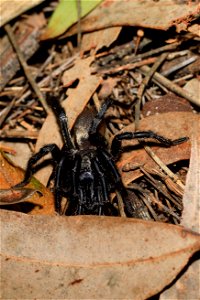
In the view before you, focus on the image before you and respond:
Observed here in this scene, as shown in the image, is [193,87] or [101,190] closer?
[101,190]

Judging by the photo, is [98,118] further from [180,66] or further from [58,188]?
[180,66]

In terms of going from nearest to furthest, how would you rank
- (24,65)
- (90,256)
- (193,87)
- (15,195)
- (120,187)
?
(90,256) < (15,195) < (120,187) < (193,87) < (24,65)

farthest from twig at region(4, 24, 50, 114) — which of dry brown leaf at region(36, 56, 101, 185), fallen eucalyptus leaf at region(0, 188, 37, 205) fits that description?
fallen eucalyptus leaf at region(0, 188, 37, 205)

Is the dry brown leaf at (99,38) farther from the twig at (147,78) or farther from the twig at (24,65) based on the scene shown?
the twig at (24,65)

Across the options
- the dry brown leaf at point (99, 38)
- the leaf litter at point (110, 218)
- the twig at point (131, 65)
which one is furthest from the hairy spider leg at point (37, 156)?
the dry brown leaf at point (99, 38)

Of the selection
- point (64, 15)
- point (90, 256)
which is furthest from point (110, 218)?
point (64, 15)

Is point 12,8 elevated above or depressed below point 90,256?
above

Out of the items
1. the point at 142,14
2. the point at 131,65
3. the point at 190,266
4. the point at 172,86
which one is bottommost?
the point at 190,266
